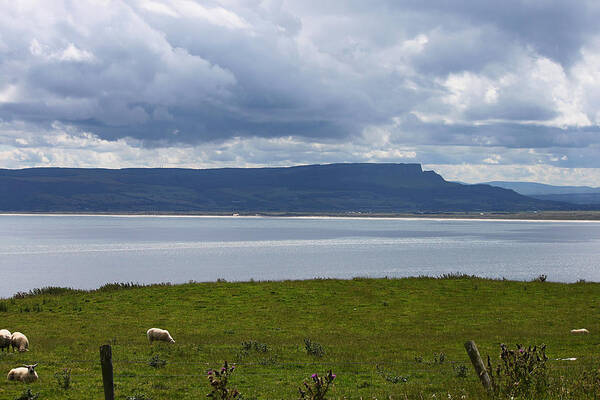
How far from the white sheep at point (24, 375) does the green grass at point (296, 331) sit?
36 centimetres

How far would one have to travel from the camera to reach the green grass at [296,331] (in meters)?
18.1

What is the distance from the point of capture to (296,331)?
30.3 metres

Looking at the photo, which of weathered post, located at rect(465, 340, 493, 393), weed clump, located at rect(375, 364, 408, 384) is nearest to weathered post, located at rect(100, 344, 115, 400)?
weathered post, located at rect(465, 340, 493, 393)

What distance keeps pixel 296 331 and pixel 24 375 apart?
48.2 feet

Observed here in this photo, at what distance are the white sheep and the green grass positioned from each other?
1.19 ft

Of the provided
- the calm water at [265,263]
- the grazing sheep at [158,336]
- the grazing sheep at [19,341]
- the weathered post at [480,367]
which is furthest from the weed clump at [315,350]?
the calm water at [265,263]

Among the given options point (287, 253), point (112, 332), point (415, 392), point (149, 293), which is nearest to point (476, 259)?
point (287, 253)

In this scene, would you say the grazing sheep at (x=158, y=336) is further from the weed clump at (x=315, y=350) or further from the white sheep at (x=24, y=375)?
the white sheep at (x=24, y=375)

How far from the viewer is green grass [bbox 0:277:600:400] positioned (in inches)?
712

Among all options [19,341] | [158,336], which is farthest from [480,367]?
[19,341]

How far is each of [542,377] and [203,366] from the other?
11.4 meters

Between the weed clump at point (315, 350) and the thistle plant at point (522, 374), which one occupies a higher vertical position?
the thistle plant at point (522, 374)

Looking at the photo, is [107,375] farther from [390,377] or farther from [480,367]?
[390,377]

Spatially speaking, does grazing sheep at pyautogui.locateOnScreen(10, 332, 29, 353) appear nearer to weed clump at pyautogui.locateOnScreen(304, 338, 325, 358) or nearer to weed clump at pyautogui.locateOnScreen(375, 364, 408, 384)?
weed clump at pyautogui.locateOnScreen(304, 338, 325, 358)
